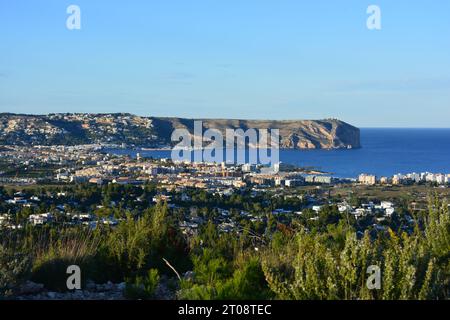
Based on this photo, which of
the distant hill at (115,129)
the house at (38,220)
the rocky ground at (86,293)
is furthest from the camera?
the distant hill at (115,129)

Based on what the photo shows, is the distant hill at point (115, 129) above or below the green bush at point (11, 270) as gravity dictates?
above

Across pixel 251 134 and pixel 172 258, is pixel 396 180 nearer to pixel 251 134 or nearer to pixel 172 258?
pixel 251 134

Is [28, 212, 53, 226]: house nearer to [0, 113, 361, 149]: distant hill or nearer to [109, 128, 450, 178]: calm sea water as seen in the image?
[109, 128, 450, 178]: calm sea water

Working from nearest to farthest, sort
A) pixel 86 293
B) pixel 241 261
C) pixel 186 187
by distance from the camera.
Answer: pixel 86 293 → pixel 241 261 → pixel 186 187

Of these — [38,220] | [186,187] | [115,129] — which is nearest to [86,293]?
[38,220]

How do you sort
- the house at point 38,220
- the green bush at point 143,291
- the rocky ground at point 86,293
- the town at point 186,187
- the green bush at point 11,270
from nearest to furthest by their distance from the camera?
the green bush at point 11,270
the green bush at point 143,291
the rocky ground at point 86,293
the house at point 38,220
the town at point 186,187

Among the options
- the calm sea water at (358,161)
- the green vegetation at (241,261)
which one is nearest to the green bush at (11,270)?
the green vegetation at (241,261)

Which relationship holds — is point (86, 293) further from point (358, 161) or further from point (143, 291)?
point (358, 161)

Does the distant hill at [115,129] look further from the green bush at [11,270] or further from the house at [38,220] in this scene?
the green bush at [11,270]

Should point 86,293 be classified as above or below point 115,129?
below

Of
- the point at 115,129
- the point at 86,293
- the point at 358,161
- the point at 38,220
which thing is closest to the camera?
the point at 86,293
